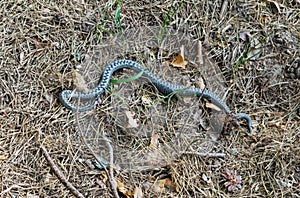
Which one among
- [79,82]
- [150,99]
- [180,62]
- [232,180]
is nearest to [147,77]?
[150,99]

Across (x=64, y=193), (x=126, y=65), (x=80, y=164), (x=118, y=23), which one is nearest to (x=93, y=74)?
(x=126, y=65)

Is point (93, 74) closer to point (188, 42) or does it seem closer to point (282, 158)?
point (188, 42)

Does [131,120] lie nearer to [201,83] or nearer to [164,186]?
[164,186]

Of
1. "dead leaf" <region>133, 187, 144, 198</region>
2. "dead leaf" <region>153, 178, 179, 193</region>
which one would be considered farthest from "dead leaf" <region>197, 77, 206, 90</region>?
"dead leaf" <region>133, 187, 144, 198</region>

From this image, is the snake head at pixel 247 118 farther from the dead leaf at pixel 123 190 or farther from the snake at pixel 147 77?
the dead leaf at pixel 123 190

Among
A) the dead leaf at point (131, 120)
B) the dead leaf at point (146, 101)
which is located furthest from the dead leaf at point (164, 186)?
the dead leaf at point (146, 101)

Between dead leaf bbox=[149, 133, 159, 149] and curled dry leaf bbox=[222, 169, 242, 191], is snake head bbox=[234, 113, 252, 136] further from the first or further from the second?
dead leaf bbox=[149, 133, 159, 149]
